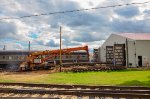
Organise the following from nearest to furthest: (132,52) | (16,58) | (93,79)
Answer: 1. (93,79)
2. (132,52)
3. (16,58)

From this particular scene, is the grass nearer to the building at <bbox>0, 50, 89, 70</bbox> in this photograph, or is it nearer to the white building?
the white building

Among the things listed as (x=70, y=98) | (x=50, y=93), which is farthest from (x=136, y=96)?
(x=50, y=93)

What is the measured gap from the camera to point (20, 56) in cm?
5391

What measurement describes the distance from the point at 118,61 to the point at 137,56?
10.2ft

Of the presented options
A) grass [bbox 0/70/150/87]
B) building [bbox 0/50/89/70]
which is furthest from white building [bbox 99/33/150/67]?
grass [bbox 0/70/150/87]

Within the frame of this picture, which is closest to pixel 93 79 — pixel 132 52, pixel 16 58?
pixel 132 52

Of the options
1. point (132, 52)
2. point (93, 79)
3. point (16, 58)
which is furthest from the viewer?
point (16, 58)

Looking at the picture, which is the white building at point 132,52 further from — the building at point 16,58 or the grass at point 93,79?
the grass at point 93,79

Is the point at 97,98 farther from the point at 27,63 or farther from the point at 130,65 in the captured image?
the point at 130,65

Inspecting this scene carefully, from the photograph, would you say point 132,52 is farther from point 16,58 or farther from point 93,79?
point 93,79

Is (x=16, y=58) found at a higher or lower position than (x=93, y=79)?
higher

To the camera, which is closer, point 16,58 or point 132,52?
point 132,52

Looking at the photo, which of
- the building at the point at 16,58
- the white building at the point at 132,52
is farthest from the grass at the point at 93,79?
the building at the point at 16,58

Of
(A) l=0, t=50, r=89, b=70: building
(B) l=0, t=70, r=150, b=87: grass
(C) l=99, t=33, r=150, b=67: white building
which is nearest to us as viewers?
(B) l=0, t=70, r=150, b=87: grass
